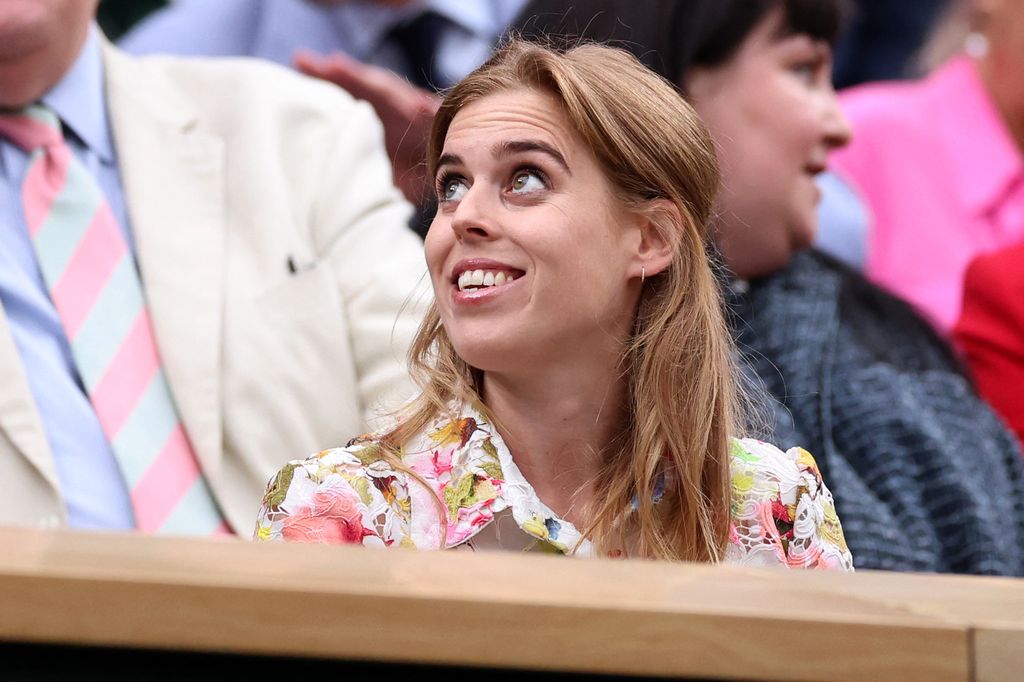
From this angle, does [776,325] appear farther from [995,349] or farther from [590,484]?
[590,484]

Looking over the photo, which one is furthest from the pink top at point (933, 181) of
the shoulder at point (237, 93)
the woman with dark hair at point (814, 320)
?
the shoulder at point (237, 93)

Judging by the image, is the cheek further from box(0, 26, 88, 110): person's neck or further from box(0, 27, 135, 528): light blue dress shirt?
box(0, 26, 88, 110): person's neck

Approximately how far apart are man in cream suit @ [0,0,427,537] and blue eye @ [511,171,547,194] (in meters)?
0.42

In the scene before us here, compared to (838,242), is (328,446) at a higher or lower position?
higher

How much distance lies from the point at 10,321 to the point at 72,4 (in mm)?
410

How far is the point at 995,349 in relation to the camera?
2250 mm

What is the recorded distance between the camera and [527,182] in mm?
1359

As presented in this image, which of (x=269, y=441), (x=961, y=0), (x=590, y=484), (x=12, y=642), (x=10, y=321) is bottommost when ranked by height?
(x=961, y=0)

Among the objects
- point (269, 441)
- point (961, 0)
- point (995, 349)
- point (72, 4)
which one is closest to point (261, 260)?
point (269, 441)

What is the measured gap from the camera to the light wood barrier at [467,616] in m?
0.81

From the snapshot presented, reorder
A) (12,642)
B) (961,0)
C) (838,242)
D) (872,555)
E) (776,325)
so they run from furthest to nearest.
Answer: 1. (961,0)
2. (838,242)
3. (776,325)
4. (872,555)
5. (12,642)

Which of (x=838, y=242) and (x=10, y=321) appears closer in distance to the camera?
(x=10, y=321)

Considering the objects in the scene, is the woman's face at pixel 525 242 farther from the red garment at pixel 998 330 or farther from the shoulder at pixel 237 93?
the red garment at pixel 998 330

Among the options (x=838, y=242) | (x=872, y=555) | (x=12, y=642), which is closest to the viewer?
(x=12, y=642)
